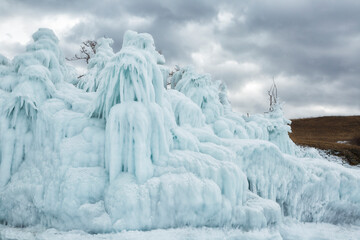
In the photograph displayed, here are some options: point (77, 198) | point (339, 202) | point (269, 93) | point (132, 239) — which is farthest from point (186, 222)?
point (269, 93)

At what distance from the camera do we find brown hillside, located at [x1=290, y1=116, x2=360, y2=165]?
52.8 meters

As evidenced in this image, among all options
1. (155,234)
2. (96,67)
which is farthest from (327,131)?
(155,234)

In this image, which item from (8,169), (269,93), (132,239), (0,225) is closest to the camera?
(132,239)

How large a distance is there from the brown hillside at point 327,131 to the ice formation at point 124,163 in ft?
119

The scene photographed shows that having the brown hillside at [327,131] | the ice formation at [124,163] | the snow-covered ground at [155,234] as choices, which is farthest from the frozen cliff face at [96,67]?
the brown hillside at [327,131]

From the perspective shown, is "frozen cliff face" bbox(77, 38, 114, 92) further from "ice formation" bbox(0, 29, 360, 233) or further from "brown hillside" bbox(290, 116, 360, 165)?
"brown hillside" bbox(290, 116, 360, 165)

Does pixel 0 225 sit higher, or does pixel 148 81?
pixel 148 81

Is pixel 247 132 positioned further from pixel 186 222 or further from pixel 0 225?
pixel 0 225

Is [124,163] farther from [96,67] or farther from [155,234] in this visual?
[96,67]

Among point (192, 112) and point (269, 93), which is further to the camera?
point (269, 93)

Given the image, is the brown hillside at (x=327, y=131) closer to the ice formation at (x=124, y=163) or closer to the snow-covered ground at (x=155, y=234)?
the ice formation at (x=124, y=163)

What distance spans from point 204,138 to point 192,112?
197cm

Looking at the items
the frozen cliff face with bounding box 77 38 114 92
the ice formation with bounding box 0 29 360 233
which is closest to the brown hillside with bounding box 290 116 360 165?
the ice formation with bounding box 0 29 360 233

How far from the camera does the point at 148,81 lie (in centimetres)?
1171
